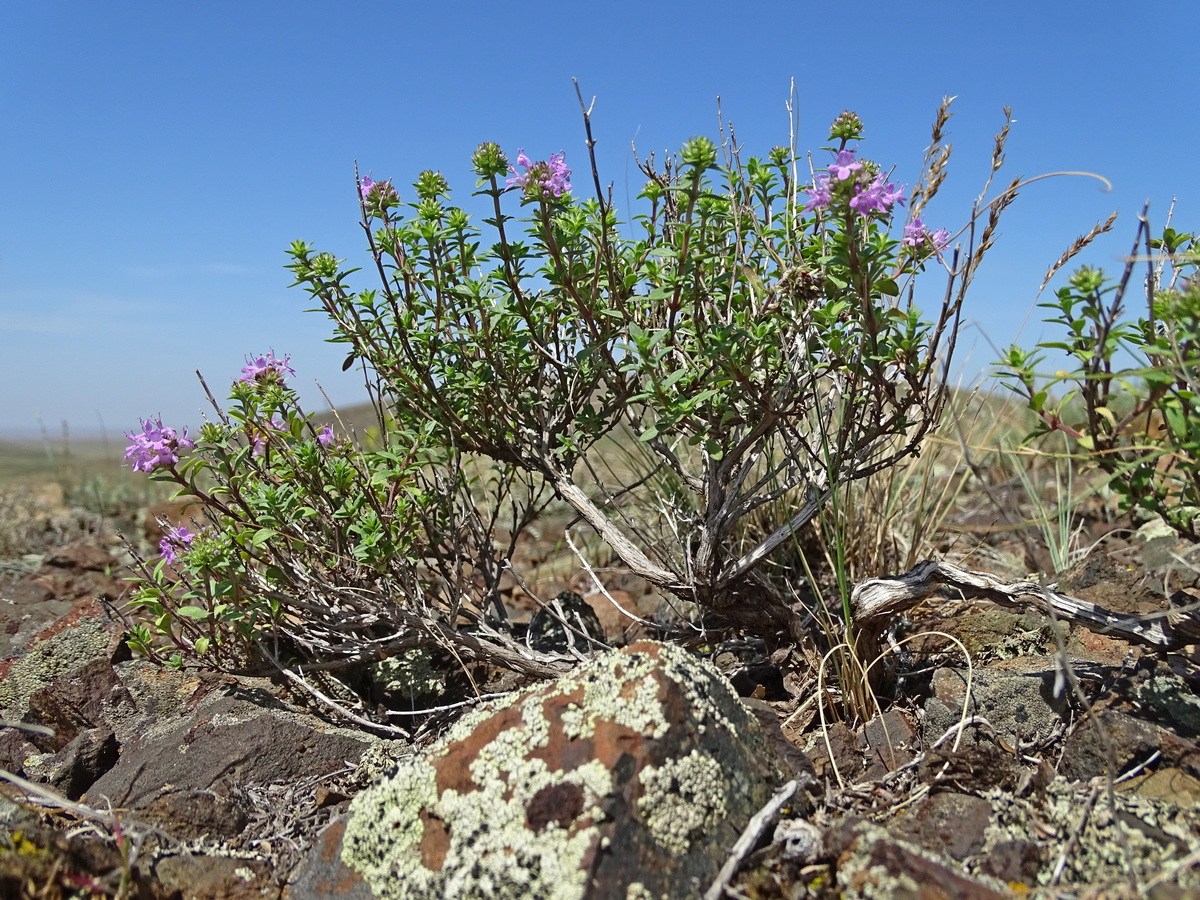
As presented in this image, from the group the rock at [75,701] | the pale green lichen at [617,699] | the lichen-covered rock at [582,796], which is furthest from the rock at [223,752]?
the pale green lichen at [617,699]

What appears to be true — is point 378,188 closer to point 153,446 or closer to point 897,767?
point 153,446

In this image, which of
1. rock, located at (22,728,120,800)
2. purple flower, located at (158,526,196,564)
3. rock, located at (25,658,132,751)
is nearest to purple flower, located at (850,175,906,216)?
purple flower, located at (158,526,196,564)

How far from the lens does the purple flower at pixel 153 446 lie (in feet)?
8.91

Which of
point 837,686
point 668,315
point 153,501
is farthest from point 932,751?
point 153,501

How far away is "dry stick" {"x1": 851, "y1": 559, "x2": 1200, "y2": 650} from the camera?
237cm

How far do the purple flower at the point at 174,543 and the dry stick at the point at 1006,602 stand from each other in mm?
2417

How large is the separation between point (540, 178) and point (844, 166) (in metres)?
0.84

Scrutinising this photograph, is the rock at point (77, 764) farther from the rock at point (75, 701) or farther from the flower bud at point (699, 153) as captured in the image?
the flower bud at point (699, 153)

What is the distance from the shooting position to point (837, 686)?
296cm

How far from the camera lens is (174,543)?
3221 mm

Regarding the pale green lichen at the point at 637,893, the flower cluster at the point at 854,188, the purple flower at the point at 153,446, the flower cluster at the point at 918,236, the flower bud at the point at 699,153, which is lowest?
the pale green lichen at the point at 637,893

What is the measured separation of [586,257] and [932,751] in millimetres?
1772

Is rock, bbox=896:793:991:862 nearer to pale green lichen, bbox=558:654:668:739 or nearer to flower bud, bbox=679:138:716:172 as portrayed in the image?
pale green lichen, bbox=558:654:668:739

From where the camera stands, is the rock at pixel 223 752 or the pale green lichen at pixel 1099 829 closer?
the pale green lichen at pixel 1099 829
